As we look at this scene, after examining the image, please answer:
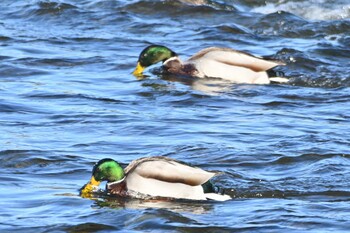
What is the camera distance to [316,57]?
1532cm

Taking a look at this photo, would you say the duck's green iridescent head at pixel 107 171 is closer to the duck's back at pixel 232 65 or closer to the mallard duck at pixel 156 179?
the mallard duck at pixel 156 179

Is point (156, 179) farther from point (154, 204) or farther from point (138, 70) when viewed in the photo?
point (138, 70)

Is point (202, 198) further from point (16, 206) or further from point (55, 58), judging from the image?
point (55, 58)

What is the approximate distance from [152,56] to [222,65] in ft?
2.98

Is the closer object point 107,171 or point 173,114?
point 107,171

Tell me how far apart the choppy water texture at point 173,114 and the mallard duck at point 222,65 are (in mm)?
181

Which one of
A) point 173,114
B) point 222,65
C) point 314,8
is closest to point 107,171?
point 173,114

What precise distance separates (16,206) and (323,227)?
220cm

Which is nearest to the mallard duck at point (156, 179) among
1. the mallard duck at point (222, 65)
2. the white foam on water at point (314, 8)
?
the mallard duck at point (222, 65)

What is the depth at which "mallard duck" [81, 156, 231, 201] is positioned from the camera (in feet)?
30.2

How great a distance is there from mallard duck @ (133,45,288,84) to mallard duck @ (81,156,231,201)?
5.11 m

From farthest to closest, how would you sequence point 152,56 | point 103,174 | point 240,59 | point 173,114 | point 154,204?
1. point 152,56
2. point 240,59
3. point 173,114
4. point 103,174
5. point 154,204

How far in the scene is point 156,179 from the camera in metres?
9.28

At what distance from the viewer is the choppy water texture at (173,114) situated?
8.88 meters
